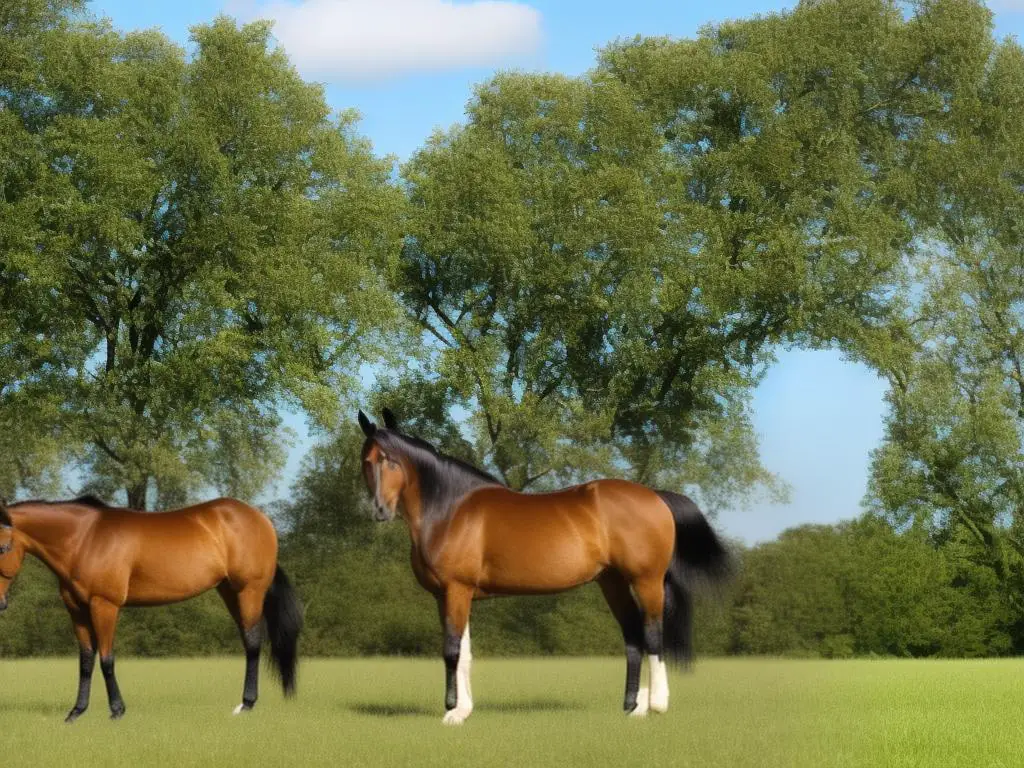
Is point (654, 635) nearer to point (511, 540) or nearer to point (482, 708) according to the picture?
point (511, 540)

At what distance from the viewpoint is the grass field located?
10492mm

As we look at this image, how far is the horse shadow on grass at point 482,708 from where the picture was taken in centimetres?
1373

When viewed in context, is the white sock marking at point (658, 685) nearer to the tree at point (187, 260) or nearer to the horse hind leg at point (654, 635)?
the horse hind leg at point (654, 635)

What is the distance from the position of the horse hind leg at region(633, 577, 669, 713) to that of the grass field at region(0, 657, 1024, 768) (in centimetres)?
26

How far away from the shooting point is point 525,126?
36844 mm

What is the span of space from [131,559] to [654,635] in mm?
5171

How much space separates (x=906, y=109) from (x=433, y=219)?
43.9 ft

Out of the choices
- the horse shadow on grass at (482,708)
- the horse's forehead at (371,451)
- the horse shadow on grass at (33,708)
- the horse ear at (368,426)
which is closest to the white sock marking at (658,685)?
the horse shadow on grass at (482,708)

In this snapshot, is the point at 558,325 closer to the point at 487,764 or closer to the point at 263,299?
the point at 263,299

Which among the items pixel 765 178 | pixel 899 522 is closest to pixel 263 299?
pixel 765 178

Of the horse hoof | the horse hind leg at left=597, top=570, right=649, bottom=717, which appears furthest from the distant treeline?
the horse hoof

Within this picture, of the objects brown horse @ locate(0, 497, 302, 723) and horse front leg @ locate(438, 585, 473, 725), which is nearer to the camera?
horse front leg @ locate(438, 585, 473, 725)

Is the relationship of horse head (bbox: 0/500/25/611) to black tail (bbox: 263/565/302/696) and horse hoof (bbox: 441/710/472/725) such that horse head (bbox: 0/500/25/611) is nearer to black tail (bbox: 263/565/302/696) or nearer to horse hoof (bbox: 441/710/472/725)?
black tail (bbox: 263/565/302/696)

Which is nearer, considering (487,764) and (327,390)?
(487,764)
